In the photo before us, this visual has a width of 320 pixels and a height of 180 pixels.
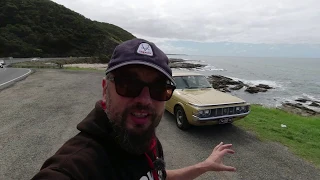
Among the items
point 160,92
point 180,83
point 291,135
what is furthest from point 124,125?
point 291,135

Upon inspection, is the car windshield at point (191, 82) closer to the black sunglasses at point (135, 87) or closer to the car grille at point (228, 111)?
the car grille at point (228, 111)

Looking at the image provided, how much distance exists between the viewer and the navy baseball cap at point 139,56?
1.34m

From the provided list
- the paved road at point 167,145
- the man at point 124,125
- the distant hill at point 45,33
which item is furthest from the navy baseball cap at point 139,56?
the distant hill at point 45,33

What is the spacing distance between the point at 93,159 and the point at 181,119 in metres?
5.98

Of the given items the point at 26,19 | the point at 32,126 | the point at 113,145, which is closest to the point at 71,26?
the point at 26,19

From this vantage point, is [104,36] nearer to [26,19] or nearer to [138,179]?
[26,19]

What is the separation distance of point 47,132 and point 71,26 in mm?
77699

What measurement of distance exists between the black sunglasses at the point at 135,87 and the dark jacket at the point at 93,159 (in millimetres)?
169

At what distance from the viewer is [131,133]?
1342 mm

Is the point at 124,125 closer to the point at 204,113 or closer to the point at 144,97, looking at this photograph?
the point at 144,97

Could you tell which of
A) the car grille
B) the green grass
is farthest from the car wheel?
the green grass

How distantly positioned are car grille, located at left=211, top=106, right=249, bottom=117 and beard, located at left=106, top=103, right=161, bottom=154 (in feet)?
17.2

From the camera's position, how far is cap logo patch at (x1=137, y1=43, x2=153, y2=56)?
136 centimetres

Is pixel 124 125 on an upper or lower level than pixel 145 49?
lower
